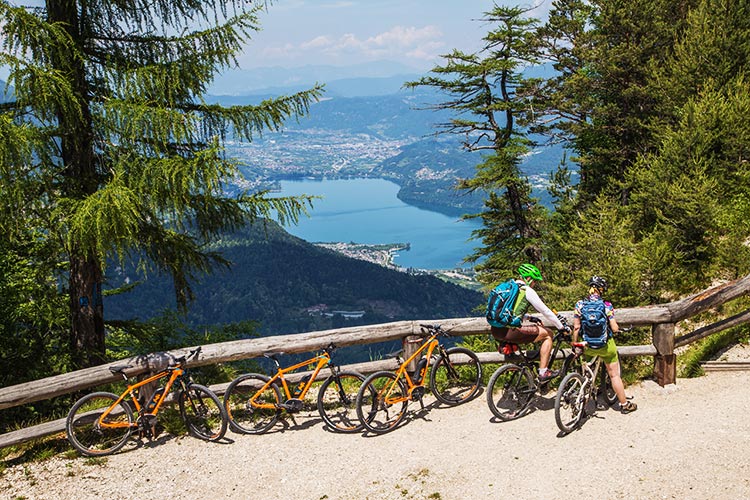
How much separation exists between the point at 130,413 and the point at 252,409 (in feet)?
5.48

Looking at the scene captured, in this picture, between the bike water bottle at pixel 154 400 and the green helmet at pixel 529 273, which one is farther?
the bike water bottle at pixel 154 400

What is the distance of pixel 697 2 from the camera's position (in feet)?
81.4

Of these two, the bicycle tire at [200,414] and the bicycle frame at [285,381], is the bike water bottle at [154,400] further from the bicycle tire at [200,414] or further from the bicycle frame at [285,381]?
the bicycle frame at [285,381]

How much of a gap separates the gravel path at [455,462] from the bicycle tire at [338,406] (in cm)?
19

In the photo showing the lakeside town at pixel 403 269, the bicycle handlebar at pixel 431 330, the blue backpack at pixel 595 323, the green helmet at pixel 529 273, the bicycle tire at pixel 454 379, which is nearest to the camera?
the blue backpack at pixel 595 323

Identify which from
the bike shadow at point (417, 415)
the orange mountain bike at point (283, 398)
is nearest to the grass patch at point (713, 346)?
the bike shadow at point (417, 415)

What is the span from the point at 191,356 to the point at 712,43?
22171mm

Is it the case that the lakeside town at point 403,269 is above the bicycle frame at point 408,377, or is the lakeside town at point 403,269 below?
below

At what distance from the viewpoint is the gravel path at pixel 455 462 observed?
19.1ft

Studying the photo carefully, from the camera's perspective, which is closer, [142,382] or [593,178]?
[142,382]

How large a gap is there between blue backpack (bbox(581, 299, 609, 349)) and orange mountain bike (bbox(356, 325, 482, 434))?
71.1 inches

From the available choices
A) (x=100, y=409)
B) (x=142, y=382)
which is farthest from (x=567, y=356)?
(x=100, y=409)

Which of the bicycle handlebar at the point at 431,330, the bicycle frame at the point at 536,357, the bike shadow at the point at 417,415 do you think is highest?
the bicycle handlebar at the point at 431,330

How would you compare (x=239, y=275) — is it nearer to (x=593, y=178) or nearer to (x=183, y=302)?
(x=593, y=178)
